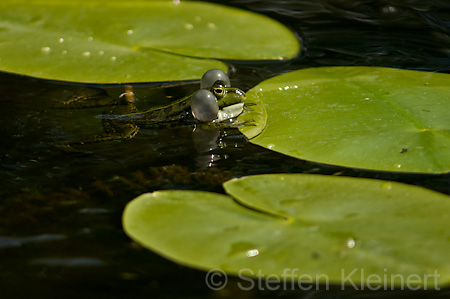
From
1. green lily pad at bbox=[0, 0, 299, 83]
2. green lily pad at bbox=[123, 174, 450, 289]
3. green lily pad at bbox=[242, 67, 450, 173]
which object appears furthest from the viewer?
green lily pad at bbox=[0, 0, 299, 83]

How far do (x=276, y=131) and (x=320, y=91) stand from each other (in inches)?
16.3

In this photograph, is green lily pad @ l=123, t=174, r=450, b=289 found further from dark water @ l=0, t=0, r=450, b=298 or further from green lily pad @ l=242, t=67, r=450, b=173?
green lily pad @ l=242, t=67, r=450, b=173

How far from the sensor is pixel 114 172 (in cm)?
205

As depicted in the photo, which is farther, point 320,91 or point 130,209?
point 320,91

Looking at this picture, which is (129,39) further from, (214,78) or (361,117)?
(361,117)

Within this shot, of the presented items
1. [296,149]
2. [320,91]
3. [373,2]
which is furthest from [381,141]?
[373,2]

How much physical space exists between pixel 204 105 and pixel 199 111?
0.15 ft

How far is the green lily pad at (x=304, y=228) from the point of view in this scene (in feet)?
4.77

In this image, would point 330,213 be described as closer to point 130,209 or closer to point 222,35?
point 130,209

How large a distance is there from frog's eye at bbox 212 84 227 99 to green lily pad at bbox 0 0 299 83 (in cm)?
35

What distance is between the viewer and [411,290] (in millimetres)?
1424

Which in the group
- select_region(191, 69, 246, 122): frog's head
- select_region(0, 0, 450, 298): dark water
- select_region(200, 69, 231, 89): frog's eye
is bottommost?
select_region(0, 0, 450, 298): dark water

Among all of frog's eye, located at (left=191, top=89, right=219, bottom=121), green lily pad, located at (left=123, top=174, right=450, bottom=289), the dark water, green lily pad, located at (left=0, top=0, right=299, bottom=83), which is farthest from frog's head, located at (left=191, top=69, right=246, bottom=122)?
green lily pad, located at (left=123, top=174, right=450, bottom=289)

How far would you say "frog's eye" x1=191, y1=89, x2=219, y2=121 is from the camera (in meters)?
2.45
